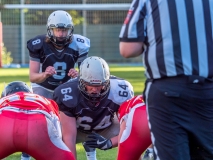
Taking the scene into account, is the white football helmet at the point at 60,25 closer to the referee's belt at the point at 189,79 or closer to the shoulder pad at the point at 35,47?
the shoulder pad at the point at 35,47

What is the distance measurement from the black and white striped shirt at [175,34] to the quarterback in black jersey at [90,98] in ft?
4.84

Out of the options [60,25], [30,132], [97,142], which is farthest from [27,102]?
[60,25]

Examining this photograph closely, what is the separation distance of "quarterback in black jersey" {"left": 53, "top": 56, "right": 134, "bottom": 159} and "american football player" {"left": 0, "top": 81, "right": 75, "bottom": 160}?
2.10 ft

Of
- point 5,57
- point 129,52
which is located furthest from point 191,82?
point 5,57

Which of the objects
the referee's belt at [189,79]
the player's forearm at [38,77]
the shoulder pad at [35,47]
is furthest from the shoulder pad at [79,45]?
the referee's belt at [189,79]

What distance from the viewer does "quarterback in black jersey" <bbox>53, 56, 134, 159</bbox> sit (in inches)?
188

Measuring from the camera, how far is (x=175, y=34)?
10.7 feet

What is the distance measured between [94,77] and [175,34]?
1.56 metres

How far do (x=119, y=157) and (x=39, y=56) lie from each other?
7.90 ft

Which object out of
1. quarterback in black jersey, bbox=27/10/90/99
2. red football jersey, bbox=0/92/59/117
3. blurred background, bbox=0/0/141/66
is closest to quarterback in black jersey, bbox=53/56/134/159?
red football jersey, bbox=0/92/59/117

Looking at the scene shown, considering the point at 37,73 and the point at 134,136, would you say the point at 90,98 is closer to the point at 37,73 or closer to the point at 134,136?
the point at 134,136

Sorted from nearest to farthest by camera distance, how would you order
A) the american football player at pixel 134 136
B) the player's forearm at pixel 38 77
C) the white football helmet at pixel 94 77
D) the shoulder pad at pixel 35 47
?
the american football player at pixel 134 136, the white football helmet at pixel 94 77, the player's forearm at pixel 38 77, the shoulder pad at pixel 35 47

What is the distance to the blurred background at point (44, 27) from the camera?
83.4 feet

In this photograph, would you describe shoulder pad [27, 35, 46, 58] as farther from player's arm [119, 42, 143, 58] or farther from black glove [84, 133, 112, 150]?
player's arm [119, 42, 143, 58]
